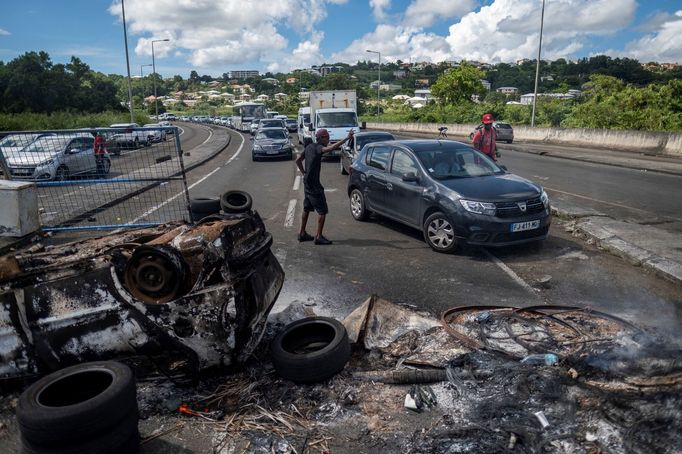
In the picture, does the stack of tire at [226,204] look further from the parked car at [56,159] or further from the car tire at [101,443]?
the parked car at [56,159]

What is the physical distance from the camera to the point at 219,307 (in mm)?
3584

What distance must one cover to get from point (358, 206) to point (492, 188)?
3.12m

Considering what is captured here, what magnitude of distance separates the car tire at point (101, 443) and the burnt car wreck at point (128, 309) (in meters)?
0.67

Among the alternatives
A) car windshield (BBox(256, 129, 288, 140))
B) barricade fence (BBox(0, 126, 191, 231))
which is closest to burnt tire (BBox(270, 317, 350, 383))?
barricade fence (BBox(0, 126, 191, 231))

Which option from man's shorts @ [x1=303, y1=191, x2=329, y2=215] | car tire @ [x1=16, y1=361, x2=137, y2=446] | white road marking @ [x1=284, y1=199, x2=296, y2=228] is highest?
man's shorts @ [x1=303, y1=191, x2=329, y2=215]

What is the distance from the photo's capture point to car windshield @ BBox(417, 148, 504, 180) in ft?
25.9

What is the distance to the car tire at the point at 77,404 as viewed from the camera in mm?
2818

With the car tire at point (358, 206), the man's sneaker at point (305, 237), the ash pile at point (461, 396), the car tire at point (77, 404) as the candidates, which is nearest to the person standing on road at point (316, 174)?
the man's sneaker at point (305, 237)

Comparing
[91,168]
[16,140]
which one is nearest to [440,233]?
[91,168]

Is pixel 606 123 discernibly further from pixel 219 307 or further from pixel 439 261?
pixel 219 307

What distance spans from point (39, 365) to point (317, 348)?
2.17 meters

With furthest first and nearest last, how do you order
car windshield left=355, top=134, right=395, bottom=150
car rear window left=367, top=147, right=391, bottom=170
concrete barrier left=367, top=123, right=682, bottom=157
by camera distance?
concrete barrier left=367, top=123, right=682, bottom=157
car windshield left=355, top=134, right=395, bottom=150
car rear window left=367, top=147, right=391, bottom=170

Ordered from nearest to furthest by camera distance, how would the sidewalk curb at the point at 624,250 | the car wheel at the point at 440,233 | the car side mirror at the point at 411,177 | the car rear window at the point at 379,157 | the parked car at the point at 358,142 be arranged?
the sidewalk curb at the point at 624,250 < the car wheel at the point at 440,233 < the car side mirror at the point at 411,177 < the car rear window at the point at 379,157 < the parked car at the point at 358,142

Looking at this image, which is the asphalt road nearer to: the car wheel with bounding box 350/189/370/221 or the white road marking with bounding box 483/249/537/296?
the white road marking with bounding box 483/249/537/296
